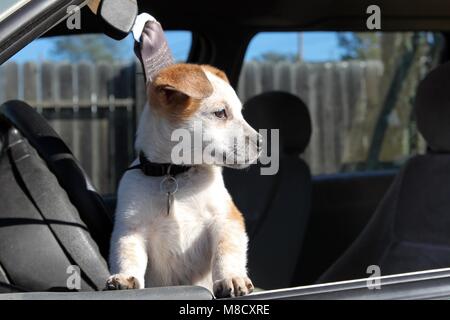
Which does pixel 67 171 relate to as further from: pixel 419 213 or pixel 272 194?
pixel 272 194

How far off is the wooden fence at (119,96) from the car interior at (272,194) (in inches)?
167

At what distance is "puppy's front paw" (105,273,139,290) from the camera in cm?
207

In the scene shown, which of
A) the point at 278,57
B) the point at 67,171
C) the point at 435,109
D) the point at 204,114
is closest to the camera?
the point at 67,171

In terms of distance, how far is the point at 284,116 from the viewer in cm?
369

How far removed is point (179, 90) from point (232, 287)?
0.66 meters

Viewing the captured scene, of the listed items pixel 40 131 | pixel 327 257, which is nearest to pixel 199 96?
pixel 40 131

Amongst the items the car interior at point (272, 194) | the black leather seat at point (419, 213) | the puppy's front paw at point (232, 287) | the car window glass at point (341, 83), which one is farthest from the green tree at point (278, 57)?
the puppy's front paw at point (232, 287)

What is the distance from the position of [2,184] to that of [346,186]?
7.55 ft

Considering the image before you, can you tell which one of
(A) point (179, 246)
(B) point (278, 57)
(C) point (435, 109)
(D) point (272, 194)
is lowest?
(D) point (272, 194)

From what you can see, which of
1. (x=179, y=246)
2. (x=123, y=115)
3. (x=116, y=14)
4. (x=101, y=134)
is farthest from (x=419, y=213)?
(x=101, y=134)

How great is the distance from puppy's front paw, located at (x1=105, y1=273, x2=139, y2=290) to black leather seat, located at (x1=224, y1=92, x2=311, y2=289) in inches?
56.1

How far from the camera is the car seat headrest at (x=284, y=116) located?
11.9ft
